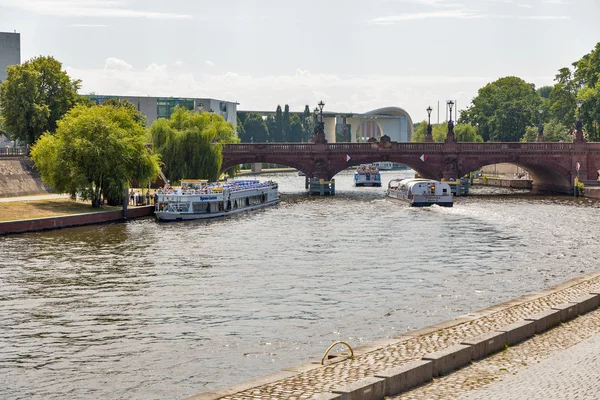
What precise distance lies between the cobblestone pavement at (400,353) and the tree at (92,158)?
195 ft

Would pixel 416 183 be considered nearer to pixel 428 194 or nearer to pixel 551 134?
pixel 428 194

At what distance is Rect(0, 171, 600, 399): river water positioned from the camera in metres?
33.3

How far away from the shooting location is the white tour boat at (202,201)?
92750 mm

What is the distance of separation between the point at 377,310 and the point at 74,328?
43.3 feet

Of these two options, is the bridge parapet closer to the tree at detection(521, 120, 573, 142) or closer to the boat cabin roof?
the boat cabin roof

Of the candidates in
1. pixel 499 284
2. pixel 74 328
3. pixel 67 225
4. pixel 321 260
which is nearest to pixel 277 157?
pixel 67 225

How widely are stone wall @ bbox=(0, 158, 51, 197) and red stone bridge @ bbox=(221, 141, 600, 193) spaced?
131ft

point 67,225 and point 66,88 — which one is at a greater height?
point 66,88

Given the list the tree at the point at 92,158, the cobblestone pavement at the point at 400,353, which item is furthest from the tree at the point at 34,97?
the cobblestone pavement at the point at 400,353

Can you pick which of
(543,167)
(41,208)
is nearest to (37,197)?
(41,208)

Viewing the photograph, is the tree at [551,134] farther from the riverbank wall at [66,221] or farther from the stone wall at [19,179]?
the riverbank wall at [66,221]

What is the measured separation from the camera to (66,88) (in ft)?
407

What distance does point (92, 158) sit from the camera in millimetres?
92000

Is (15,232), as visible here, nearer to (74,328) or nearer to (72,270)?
(72,270)
